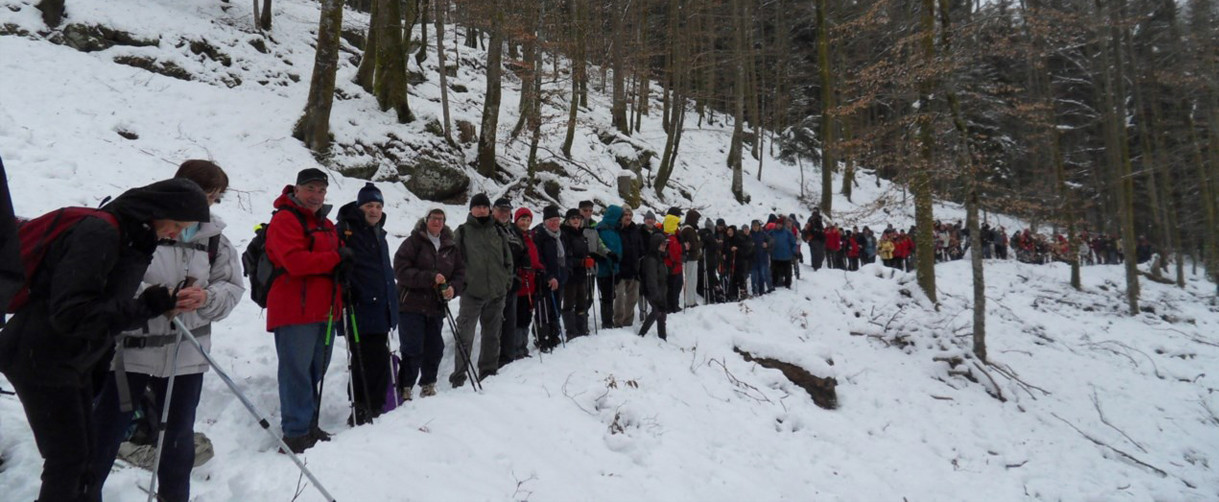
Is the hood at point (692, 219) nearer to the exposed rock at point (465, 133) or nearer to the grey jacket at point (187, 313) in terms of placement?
the exposed rock at point (465, 133)

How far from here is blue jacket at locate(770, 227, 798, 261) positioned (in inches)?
518

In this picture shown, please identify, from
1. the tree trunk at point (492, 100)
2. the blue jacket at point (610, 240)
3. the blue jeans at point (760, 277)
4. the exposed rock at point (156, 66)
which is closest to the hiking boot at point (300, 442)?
the blue jacket at point (610, 240)

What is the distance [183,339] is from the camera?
120 inches

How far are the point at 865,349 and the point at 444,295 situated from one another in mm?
8521

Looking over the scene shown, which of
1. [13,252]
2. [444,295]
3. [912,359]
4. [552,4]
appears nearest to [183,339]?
[13,252]

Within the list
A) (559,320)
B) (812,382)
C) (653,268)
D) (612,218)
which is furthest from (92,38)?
(812,382)

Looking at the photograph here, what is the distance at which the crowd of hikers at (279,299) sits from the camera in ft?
7.74

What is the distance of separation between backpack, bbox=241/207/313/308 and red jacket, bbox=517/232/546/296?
10.2ft

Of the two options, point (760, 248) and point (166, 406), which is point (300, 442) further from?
point (760, 248)

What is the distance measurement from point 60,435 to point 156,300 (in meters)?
0.68

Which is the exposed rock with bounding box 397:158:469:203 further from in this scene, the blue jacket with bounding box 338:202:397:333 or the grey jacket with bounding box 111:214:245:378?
the grey jacket with bounding box 111:214:245:378

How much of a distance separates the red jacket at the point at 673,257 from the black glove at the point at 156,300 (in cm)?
750

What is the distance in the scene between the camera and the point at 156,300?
2.56m

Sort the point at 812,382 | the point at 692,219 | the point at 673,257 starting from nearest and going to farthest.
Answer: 1. the point at 812,382
2. the point at 673,257
3. the point at 692,219
